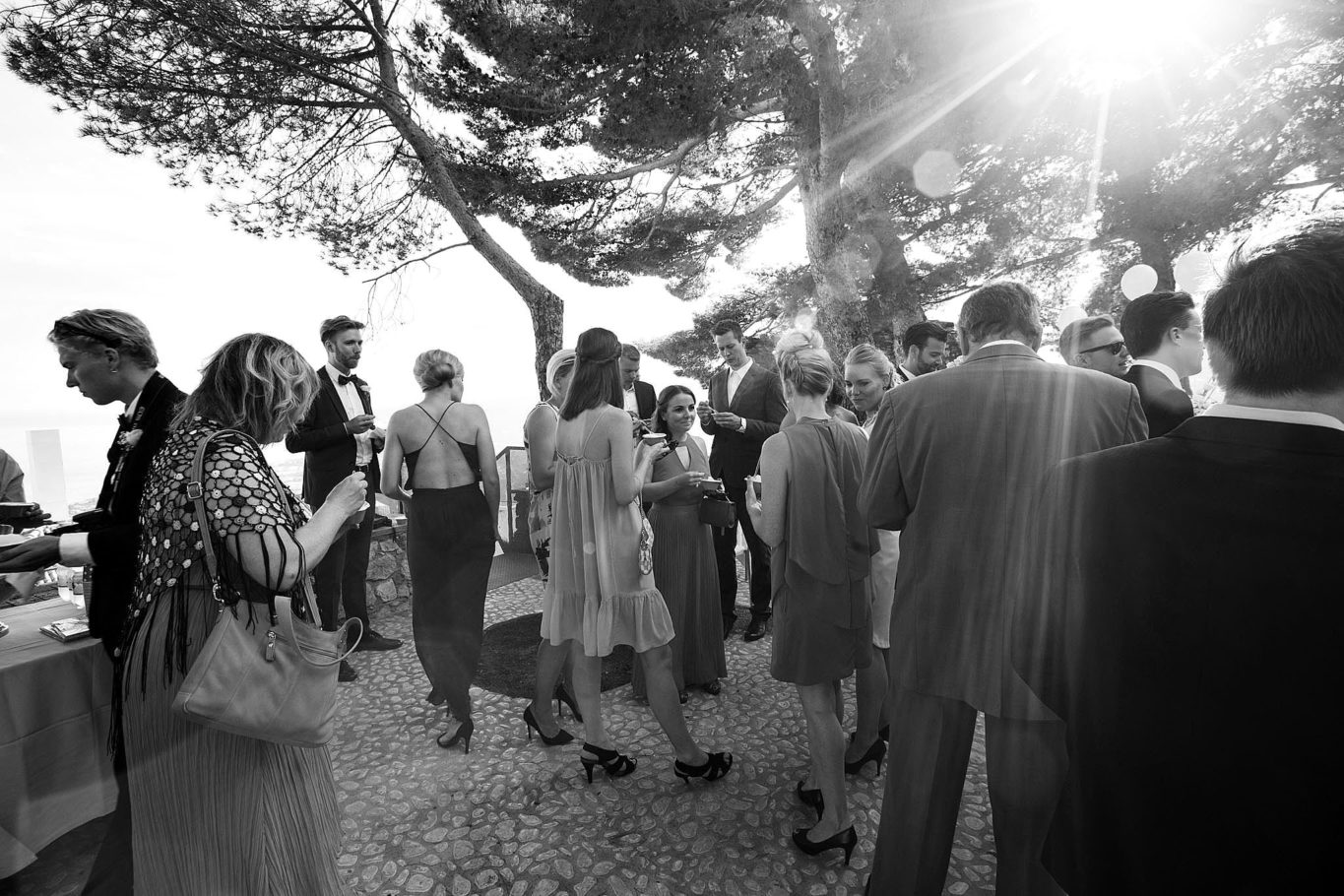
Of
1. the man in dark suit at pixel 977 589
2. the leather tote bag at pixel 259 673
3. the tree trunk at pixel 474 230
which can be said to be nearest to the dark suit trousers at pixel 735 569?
the man in dark suit at pixel 977 589

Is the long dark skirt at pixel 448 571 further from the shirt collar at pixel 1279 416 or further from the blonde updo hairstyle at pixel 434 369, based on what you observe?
the shirt collar at pixel 1279 416

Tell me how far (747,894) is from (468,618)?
192 centimetres

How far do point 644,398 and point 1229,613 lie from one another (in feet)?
14.3

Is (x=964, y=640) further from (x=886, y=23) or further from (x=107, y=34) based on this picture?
(x=107, y=34)

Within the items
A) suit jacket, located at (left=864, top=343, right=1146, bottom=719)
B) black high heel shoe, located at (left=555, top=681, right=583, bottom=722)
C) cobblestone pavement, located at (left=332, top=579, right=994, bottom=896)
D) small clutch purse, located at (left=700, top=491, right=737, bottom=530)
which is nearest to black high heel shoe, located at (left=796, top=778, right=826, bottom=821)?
cobblestone pavement, located at (left=332, top=579, right=994, bottom=896)

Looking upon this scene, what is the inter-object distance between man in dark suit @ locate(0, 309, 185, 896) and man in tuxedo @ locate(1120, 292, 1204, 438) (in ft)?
11.6

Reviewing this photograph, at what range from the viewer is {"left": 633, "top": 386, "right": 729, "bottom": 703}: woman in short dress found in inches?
135

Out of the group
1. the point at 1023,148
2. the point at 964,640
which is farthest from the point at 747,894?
the point at 1023,148

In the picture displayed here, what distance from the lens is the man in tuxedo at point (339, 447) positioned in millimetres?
3924

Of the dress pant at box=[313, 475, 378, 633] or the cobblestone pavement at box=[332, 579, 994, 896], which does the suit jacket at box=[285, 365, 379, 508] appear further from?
the cobblestone pavement at box=[332, 579, 994, 896]

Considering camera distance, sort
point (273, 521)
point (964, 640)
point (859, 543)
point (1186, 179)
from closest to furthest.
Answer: point (273, 521) < point (964, 640) < point (859, 543) < point (1186, 179)

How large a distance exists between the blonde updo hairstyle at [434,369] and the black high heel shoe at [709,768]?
7.32 feet

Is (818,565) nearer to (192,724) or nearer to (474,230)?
(192,724)

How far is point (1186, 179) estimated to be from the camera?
25.4ft
